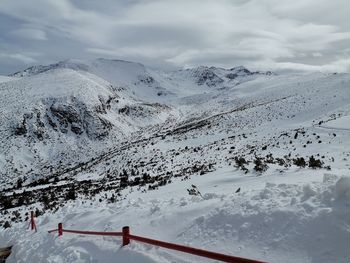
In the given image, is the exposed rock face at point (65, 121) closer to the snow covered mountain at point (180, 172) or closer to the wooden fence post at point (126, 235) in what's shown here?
the snow covered mountain at point (180, 172)

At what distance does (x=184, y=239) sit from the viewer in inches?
293

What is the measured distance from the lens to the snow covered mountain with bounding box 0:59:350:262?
6.45 meters

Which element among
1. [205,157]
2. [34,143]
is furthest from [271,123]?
[34,143]

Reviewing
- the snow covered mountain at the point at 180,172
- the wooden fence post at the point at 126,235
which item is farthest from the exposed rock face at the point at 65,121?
the wooden fence post at the point at 126,235

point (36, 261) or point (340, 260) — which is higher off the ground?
point (340, 260)

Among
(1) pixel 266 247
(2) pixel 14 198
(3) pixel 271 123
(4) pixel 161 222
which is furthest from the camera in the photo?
(3) pixel 271 123

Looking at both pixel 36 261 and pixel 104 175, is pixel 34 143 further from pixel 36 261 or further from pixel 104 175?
pixel 36 261

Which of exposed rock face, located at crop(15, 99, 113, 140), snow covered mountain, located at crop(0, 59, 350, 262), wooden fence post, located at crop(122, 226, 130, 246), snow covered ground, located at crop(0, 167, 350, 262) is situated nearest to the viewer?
snow covered ground, located at crop(0, 167, 350, 262)

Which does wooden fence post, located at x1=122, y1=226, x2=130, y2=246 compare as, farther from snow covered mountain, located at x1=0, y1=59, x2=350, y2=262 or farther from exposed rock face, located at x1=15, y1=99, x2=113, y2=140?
exposed rock face, located at x1=15, y1=99, x2=113, y2=140

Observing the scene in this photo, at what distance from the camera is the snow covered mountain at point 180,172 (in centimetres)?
645

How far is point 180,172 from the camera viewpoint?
2423cm

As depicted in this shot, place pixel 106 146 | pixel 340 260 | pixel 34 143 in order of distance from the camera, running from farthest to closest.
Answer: pixel 106 146 < pixel 34 143 < pixel 340 260

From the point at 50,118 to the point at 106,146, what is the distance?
10.1m

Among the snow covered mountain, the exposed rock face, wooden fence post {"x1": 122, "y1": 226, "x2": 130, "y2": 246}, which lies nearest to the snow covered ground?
the snow covered mountain
